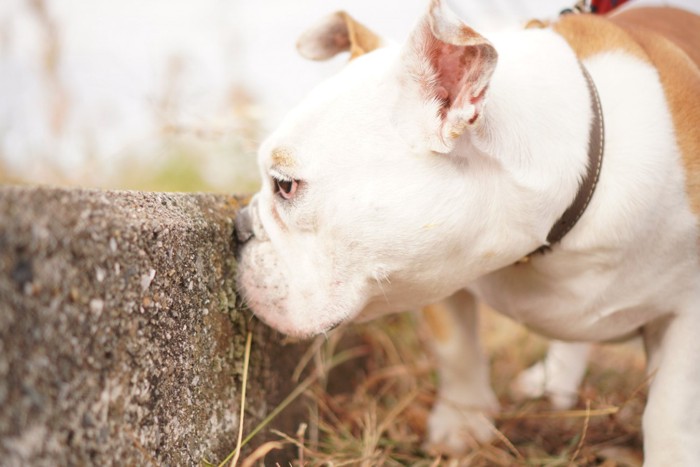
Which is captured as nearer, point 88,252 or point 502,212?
point 88,252

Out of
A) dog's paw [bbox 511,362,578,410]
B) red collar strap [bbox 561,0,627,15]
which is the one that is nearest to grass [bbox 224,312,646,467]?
dog's paw [bbox 511,362,578,410]

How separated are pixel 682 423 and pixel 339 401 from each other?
999mm

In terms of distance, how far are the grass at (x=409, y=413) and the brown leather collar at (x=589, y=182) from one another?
0.52 m

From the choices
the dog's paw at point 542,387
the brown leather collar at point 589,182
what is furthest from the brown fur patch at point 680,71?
the dog's paw at point 542,387

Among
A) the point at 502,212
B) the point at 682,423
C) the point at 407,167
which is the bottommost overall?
the point at 682,423

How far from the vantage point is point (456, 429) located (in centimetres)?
215

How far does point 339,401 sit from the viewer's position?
2.13m

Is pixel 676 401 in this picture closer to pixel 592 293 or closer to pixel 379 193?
pixel 592 293

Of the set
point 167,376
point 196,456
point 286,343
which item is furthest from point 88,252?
point 286,343

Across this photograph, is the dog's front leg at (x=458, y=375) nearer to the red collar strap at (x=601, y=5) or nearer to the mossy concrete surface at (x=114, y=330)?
the mossy concrete surface at (x=114, y=330)

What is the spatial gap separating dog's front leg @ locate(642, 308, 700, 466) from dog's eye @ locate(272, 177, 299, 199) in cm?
99

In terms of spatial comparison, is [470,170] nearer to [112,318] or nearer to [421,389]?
[112,318]

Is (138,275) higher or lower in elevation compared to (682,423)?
higher

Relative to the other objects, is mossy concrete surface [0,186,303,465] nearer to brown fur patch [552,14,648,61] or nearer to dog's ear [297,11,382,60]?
dog's ear [297,11,382,60]
